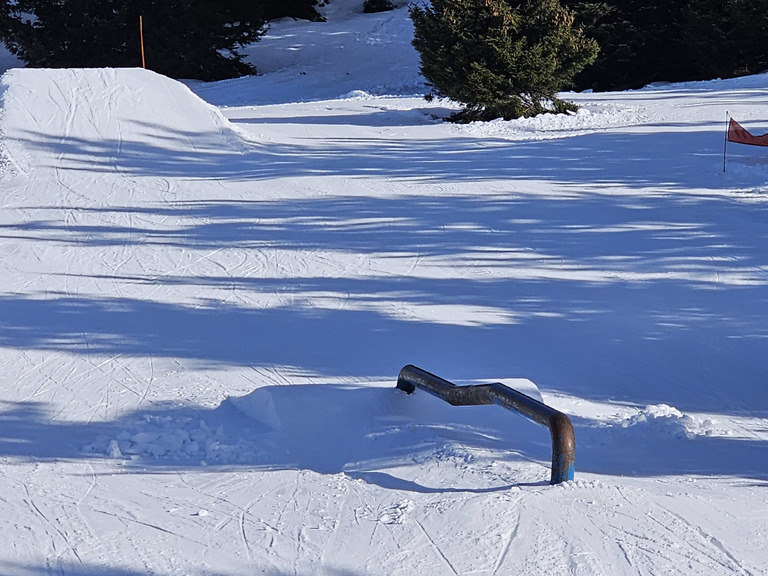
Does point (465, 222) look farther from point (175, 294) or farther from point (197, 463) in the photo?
point (197, 463)

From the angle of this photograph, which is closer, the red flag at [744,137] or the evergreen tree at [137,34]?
the red flag at [744,137]

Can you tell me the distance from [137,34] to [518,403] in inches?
1227

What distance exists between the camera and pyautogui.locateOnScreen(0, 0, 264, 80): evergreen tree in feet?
99.3

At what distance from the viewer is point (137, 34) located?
107 feet

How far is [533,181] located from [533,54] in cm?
537

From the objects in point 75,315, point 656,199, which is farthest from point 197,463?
point 656,199

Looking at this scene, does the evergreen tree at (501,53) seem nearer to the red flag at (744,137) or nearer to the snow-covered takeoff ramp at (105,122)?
the snow-covered takeoff ramp at (105,122)

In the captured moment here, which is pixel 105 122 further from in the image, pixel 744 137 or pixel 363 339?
pixel 744 137

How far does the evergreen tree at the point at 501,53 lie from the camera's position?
1706 cm

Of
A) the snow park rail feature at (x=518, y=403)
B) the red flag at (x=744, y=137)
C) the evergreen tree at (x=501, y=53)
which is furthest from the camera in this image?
the evergreen tree at (x=501, y=53)

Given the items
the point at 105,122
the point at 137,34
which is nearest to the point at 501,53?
the point at 105,122

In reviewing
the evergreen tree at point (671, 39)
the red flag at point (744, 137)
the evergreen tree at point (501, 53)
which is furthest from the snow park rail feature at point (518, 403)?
the evergreen tree at point (671, 39)

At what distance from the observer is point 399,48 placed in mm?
32594

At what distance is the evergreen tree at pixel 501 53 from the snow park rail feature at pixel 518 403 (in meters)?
12.3
